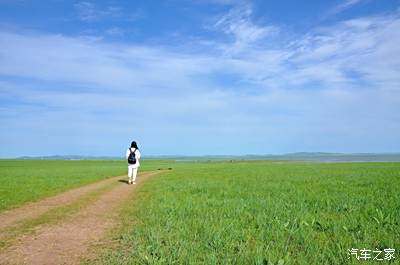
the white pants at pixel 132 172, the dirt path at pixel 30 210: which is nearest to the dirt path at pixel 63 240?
the dirt path at pixel 30 210

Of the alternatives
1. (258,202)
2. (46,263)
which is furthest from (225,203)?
(46,263)

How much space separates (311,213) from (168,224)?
4892mm

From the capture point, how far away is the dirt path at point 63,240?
7965 millimetres

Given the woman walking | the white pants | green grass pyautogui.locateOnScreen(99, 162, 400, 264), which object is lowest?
green grass pyautogui.locateOnScreen(99, 162, 400, 264)

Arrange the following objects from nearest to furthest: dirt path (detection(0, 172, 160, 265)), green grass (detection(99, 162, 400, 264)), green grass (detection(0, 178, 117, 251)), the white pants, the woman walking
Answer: green grass (detection(99, 162, 400, 264)), dirt path (detection(0, 172, 160, 265)), green grass (detection(0, 178, 117, 251)), the woman walking, the white pants

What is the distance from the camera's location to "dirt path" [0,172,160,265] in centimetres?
796

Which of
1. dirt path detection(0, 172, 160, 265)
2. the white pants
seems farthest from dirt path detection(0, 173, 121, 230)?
the white pants

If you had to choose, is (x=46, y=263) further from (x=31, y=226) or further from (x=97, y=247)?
(x=31, y=226)

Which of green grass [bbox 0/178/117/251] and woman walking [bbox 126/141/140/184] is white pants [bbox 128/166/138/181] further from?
green grass [bbox 0/178/117/251]

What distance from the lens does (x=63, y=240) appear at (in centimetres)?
954

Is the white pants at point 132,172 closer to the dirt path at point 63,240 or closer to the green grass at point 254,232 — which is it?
the green grass at point 254,232

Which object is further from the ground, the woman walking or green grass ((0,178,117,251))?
the woman walking

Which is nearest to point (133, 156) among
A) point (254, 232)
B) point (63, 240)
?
point (63, 240)

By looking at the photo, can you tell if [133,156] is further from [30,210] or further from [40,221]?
[40,221]
